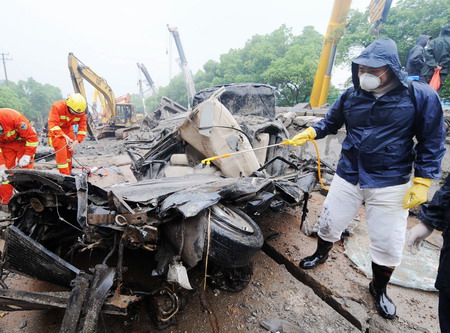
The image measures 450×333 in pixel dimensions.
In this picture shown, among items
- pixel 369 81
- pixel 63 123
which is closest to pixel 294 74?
pixel 63 123

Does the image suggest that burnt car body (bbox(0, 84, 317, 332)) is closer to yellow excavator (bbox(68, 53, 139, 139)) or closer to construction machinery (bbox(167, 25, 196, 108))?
yellow excavator (bbox(68, 53, 139, 139))

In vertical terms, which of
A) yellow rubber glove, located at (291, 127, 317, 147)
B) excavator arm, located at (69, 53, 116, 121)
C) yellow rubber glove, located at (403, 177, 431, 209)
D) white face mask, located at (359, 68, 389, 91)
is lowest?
yellow rubber glove, located at (403, 177, 431, 209)

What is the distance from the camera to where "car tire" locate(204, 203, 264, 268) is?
54.1 inches

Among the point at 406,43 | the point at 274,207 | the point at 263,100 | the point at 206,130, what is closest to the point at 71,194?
the point at 206,130

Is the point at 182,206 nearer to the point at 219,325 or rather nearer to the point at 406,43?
the point at 219,325

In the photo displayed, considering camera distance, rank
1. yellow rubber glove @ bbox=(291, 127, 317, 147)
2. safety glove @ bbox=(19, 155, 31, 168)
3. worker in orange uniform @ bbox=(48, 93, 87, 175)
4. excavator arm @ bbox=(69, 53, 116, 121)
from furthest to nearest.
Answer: excavator arm @ bbox=(69, 53, 116, 121) < worker in orange uniform @ bbox=(48, 93, 87, 175) < safety glove @ bbox=(19, 155, 31, 168) < yellow rubber glove @ bbox=(291, 127, 317, 147)

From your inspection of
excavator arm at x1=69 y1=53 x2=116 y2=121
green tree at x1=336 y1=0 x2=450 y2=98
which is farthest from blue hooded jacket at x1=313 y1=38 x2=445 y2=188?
green tree at x1=336 y1=0 x2=450 y2=98

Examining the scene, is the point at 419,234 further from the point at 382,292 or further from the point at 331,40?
the point at 331,40

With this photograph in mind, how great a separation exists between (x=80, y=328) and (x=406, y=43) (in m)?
15.7

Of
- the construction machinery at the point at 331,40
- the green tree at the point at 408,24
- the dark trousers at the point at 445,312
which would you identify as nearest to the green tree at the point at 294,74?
the construction machinery at the point at 331,40

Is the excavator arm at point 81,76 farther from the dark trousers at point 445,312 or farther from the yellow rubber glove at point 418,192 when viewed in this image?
the dark trousers at point 445,312

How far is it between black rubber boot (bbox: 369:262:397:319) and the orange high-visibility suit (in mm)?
4679

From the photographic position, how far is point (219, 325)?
167 centimetres

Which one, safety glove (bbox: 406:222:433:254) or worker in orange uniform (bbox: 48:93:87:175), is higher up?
worker in orange uniform (bbox: 48:93:87:175)
